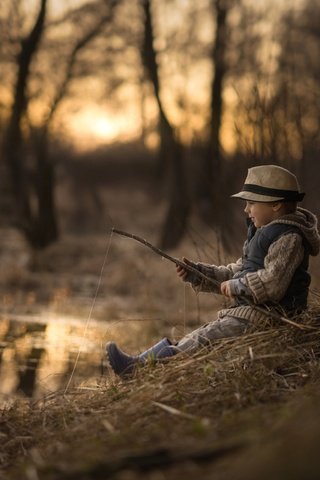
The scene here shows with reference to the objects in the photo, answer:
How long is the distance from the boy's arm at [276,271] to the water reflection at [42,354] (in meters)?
1.89

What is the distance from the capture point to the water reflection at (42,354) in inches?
290

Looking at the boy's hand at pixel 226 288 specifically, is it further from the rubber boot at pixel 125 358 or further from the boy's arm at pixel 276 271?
the rubber boot at pixel 125 358

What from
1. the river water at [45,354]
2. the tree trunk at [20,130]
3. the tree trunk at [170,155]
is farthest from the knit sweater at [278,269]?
the tree trunk at [20,130]

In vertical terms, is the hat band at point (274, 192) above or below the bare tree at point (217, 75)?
below

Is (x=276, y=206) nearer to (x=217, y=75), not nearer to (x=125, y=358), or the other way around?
(x=125, y=358)

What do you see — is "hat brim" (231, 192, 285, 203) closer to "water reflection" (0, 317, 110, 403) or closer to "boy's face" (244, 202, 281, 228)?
"boy's face" (244, 202, 281, 228)

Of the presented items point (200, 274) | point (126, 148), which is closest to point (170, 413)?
point (200, 274)

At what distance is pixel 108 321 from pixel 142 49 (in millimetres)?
10205

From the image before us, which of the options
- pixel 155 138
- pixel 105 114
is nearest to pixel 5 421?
pixel 105 114

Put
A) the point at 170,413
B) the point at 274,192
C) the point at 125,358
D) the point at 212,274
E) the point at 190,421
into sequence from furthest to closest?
the point at 212,274
the point at 125,358
the point at 274,192
the point at 170,413
the point at 190,421

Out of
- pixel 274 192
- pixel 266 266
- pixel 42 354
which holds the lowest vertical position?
pixel 42 354

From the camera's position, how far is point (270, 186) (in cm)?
503

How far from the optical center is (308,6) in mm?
20719

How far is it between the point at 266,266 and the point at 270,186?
1.44 ft
